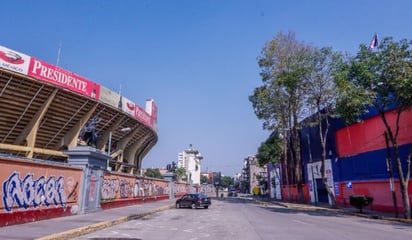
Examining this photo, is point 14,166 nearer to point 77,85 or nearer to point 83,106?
point 77,85

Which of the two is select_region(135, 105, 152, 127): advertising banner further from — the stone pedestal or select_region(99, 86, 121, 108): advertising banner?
the stone pedestal

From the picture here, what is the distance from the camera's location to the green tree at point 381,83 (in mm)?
19859

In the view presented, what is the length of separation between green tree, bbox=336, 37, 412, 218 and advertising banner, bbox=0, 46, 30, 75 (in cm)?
2407

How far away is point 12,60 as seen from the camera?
83.9 ft

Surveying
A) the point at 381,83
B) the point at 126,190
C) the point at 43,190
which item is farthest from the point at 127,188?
the point at 381,83

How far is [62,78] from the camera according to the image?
30.1 m

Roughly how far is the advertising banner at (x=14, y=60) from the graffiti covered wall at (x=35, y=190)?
530 inches

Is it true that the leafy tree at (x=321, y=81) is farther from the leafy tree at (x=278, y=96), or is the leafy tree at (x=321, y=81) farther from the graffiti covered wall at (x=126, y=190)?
the graffiti covered wall at (x=126, y=190)

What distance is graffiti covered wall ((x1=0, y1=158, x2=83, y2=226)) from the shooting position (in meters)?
11.7

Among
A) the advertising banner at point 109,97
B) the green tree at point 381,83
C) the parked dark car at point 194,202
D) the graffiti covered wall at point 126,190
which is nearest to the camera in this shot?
the green tree at point 381,83

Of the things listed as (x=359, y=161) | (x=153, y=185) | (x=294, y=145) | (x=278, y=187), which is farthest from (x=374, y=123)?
(x=278, y=187)

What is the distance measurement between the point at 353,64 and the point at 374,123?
8.21m

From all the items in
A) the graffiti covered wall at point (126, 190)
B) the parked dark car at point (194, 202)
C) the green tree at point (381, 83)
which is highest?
the green tree at point (381, 83)

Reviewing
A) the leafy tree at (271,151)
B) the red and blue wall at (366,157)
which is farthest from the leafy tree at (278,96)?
the leafy tree at (271,151)
